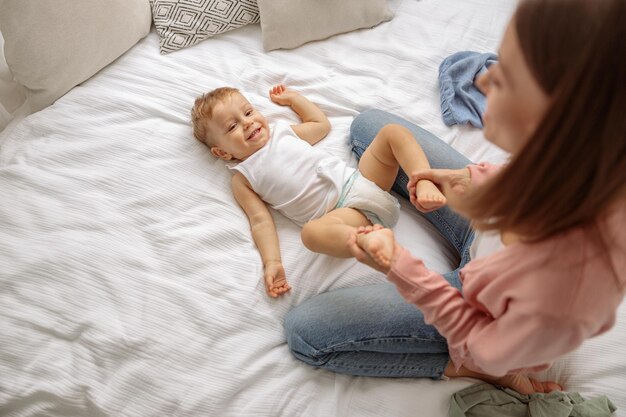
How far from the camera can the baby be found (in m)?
1.08

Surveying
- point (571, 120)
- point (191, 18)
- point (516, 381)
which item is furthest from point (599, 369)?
point (191, 18)

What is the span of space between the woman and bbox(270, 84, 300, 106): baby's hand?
62cm

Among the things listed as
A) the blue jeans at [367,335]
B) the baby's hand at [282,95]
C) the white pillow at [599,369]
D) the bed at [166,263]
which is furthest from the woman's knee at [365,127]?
the white pillow at [599,369]

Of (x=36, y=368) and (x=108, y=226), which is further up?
(x=108, y=226)

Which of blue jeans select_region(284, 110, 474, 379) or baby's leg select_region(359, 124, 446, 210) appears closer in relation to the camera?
blue jeans select_region(284, 110, 474, 379)

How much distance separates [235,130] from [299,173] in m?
0.20

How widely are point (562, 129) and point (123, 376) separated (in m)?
0.90

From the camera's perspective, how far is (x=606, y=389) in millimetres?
947

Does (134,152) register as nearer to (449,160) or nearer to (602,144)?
(449,160)

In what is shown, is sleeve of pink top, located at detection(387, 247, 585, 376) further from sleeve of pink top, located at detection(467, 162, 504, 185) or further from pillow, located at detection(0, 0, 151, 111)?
pillow, located at detection(0, 0, 151, 111)

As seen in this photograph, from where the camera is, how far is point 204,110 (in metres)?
1.23

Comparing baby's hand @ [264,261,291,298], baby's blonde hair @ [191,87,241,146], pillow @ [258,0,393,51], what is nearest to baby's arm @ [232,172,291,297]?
baby's hand @ [264,261,291,298]

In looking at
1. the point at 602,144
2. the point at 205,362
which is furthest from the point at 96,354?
the point at 602,144

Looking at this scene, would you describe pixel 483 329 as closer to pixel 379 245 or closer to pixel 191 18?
pixel 379 245
